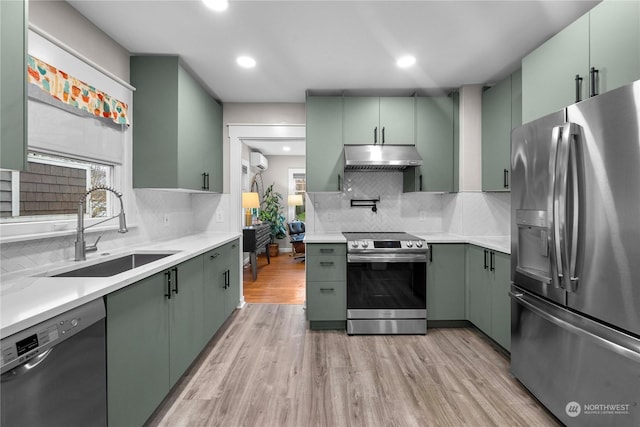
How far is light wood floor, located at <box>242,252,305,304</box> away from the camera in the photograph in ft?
13.1

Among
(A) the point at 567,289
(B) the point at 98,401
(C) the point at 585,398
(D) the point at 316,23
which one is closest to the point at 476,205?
(A) the point at 567,289

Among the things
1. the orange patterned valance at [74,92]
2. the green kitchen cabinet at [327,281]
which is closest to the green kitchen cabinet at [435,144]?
the green kitchen cabinet at [327,281]

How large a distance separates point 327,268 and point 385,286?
1.94 ft

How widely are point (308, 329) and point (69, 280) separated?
2.14 m

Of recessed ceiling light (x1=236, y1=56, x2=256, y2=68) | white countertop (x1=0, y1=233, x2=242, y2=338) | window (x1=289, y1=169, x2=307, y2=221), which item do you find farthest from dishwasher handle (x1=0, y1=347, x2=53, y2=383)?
window (x1=289, y1=169, x2=307, y2=221)

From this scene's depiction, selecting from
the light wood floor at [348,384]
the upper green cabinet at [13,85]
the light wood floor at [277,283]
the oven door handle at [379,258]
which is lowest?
the light wood floor at [348,384]

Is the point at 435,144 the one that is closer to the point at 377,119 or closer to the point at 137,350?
the point at 377,119

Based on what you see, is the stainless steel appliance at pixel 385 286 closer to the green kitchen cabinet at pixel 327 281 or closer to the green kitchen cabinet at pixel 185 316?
the green kitchen cabinet at pixel 327 281

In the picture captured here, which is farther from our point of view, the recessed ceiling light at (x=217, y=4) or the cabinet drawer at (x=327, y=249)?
the cabinet drawer at (x=327, y=249)

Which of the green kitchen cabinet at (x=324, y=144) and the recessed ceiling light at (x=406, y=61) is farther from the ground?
the recessed ceiling light at (x=406, y=61)

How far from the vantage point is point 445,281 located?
2.95 meters

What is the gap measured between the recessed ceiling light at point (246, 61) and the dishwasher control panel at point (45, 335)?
7.01ft

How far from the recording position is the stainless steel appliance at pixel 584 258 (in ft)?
4.21

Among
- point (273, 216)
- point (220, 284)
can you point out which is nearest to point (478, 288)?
point (220, 284)
